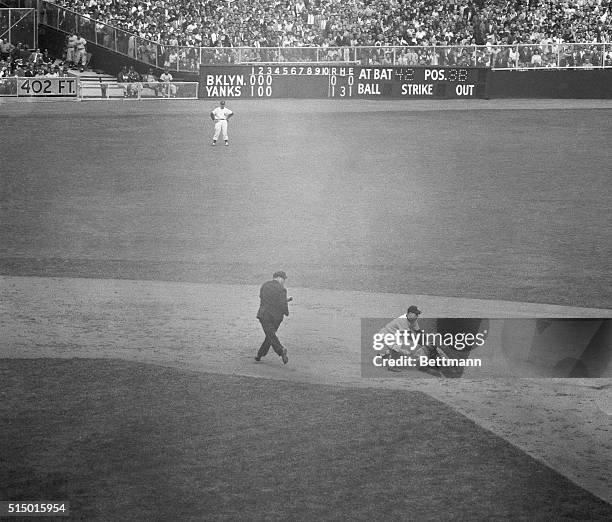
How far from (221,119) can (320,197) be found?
8.42 m

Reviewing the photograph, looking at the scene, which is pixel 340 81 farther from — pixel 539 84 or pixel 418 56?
pixel 539 84

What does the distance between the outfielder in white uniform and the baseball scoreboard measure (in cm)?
896

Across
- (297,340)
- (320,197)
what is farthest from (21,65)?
(297,340)

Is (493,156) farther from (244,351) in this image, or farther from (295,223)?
(244,351)

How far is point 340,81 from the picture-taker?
49188 mm

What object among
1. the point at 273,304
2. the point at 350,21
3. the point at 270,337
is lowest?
the point at 270,337

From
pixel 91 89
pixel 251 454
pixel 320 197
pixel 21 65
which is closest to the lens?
pixel 251 454

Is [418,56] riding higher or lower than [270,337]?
higher

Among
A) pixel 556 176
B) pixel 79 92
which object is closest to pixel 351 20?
pixel 79 92

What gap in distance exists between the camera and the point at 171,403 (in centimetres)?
1507

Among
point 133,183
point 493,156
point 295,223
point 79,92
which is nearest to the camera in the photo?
point 295,223

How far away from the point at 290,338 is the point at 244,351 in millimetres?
977

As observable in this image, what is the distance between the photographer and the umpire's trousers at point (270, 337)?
16.0 meters

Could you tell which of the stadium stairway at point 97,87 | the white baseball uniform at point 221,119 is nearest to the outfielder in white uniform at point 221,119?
the white baseball uniform at point 221,119
